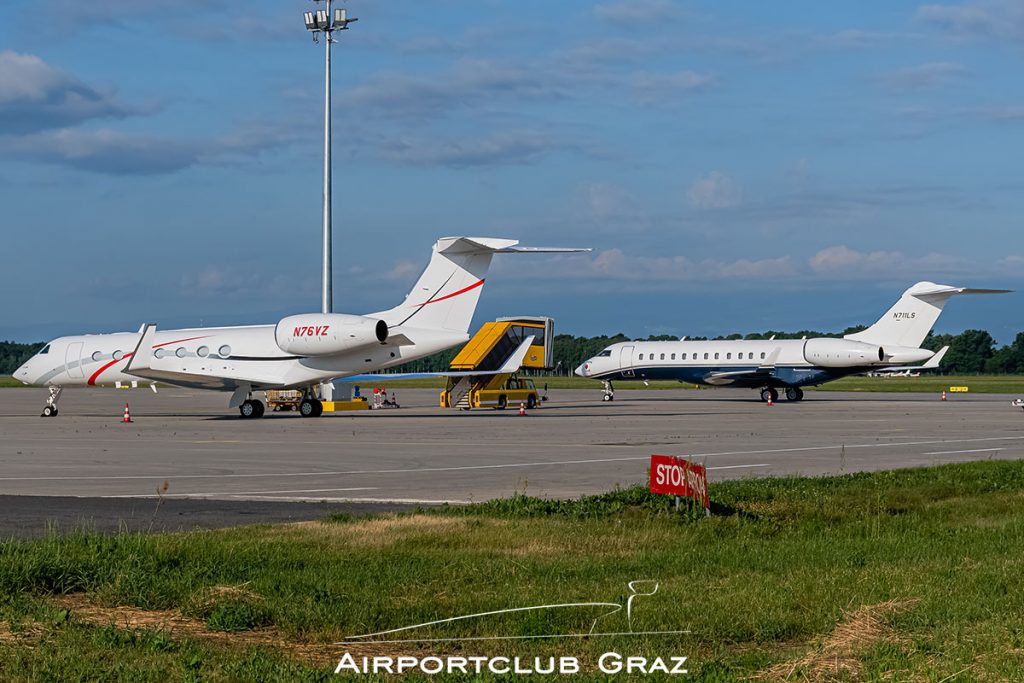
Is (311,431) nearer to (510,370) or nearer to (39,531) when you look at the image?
(510,370)

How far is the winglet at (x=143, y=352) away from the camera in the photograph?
4384cm

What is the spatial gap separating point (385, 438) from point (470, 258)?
500 inches

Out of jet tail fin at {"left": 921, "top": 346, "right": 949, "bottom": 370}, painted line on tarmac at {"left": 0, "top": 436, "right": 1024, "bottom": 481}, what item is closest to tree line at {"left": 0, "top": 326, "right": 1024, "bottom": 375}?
→ jet tail fin at {"left": 921, "top": 346, "right": 949, "bottom": 370}

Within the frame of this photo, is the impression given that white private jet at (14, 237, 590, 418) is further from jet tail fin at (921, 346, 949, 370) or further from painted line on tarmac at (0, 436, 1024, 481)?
jet tail fin at (921, 346, 949, 370)

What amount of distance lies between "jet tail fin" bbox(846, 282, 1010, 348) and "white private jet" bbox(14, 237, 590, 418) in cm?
2506

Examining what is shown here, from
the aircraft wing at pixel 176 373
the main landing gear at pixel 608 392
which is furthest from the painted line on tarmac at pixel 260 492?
the main landing gear at pixel 608 392

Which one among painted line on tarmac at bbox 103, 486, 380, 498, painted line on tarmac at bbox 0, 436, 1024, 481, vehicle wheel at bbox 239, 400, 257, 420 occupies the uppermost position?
vehicle wheel at bbox 239, 400, 257, 420

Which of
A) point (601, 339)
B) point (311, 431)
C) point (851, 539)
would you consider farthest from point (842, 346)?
point (601, 339)

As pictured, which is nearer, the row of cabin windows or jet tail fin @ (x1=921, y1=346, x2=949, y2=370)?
the row of cabin windows

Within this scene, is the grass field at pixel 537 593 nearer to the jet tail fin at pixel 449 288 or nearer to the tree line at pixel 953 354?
the jet tail fin at pixel 449 288

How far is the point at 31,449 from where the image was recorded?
27.8 meters

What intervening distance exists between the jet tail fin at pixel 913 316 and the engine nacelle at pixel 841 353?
141 cm

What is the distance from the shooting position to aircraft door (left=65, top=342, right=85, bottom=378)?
4659 cm

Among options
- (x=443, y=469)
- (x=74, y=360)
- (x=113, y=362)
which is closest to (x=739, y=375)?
(x=113, y=362)
